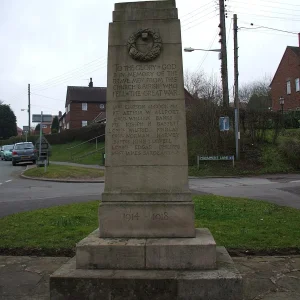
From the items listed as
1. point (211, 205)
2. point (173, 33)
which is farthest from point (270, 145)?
point (173, 33)

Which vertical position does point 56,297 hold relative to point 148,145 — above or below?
below

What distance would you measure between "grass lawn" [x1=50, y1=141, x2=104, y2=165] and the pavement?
24931 millimetres

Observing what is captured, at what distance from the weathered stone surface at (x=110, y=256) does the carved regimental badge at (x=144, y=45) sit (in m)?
2.26

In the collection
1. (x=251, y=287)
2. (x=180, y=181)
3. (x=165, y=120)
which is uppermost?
(x=165, y=120)

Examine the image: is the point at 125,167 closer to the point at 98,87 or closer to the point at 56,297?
the point at 56,297

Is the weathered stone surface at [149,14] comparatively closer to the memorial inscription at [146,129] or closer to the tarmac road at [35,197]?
the memorial inscription at [146,129]

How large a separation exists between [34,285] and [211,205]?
6.15 m

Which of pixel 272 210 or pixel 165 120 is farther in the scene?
pixel 272 210

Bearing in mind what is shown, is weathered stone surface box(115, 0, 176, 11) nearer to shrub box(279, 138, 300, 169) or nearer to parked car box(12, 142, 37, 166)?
shrub box(279, 138, 300, 169)

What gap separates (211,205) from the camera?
9898 mm

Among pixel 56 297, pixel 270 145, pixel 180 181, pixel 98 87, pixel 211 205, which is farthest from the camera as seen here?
pixel 98 87

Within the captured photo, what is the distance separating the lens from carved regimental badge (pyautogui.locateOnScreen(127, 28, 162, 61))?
4.72 metres

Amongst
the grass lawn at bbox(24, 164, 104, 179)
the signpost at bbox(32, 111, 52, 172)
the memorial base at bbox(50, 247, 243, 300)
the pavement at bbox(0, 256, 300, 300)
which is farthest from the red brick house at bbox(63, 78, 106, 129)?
the memorial base at bbox(50, 247, 243, 300)

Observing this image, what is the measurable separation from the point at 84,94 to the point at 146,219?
68423 mm
